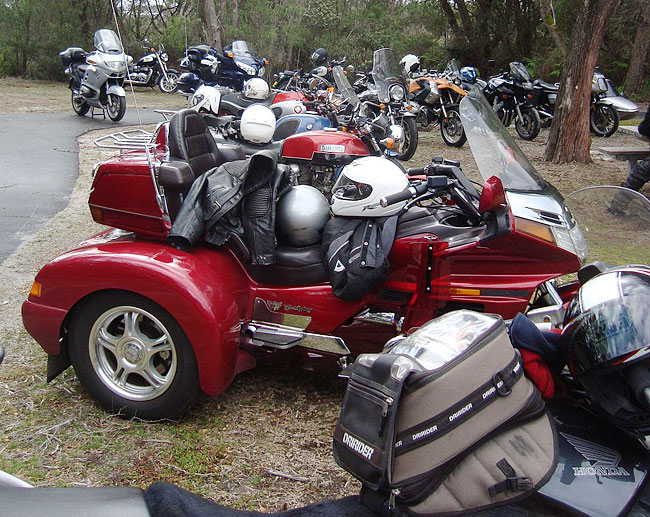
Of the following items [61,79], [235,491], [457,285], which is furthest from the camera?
[61,79]

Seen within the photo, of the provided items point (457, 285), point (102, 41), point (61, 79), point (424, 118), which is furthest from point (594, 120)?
point (61, 79)

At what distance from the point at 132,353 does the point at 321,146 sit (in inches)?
143

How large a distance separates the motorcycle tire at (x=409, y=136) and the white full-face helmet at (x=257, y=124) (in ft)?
11.4

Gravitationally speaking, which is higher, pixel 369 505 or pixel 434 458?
pixel 434 458

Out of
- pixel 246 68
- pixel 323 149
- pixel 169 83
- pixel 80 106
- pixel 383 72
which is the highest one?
pixel 383 72

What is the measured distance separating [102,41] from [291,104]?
692 cm

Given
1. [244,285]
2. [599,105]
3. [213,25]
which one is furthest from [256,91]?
[213,25]

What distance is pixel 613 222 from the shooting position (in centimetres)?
311

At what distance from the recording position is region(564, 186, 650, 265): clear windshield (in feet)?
9.82

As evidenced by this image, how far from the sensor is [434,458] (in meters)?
1.61

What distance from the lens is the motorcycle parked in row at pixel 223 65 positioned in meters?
16.3

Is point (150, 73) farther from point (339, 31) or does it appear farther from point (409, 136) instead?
point (409, 136)

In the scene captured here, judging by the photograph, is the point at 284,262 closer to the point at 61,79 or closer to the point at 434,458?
the point at 434,458

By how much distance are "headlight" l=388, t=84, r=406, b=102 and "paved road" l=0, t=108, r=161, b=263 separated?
448 centimetres
